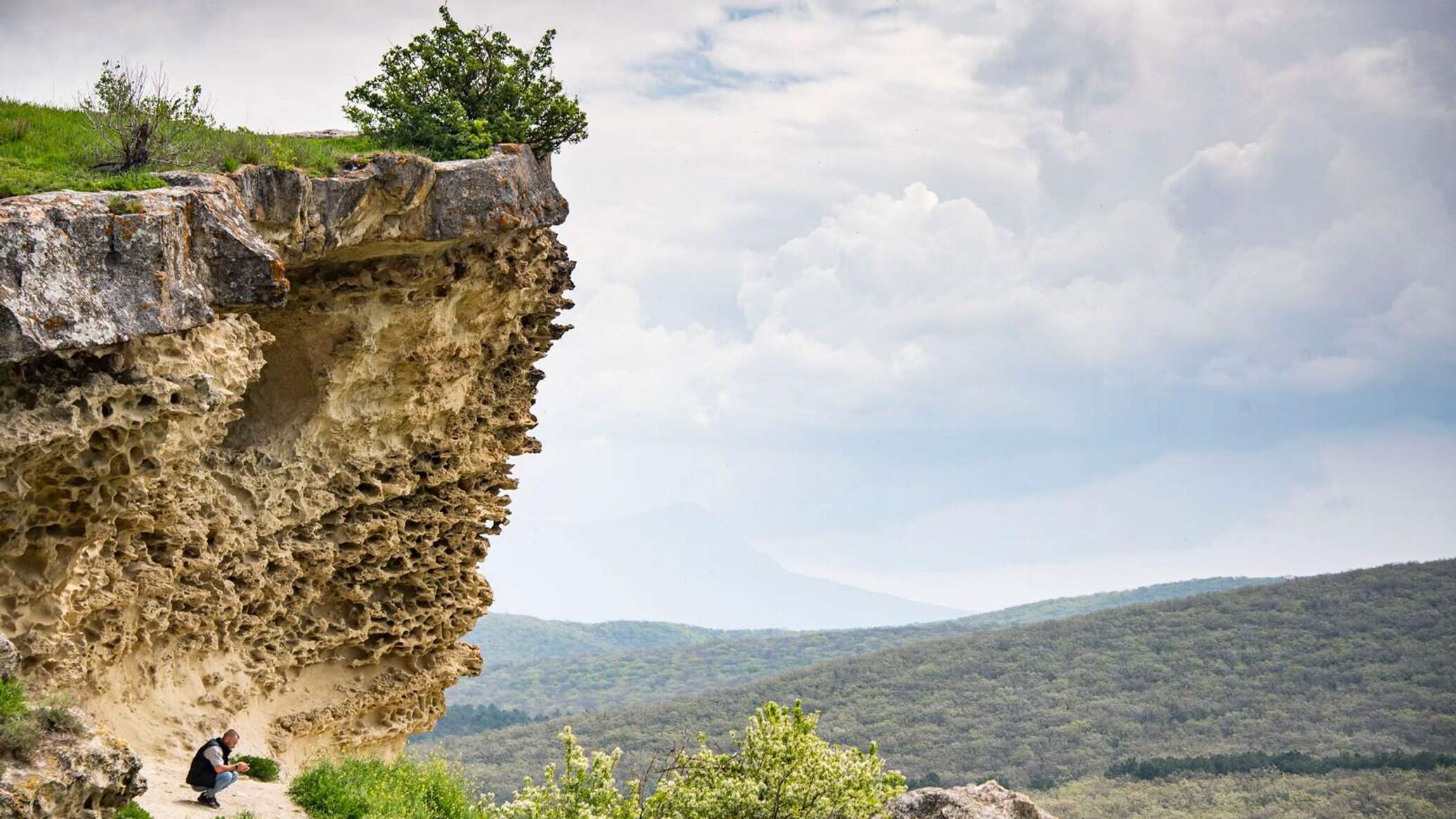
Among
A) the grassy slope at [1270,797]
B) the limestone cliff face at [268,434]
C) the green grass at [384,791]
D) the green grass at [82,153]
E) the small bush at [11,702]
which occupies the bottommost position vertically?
the grassy slope at [1270,797]

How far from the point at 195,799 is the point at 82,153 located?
7.90 meters

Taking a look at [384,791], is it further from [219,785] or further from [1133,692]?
[1133,692]

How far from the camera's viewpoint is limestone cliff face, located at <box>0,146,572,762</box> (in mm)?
13047

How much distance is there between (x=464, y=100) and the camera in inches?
838

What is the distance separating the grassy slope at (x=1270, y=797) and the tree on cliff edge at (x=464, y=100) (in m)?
43.6

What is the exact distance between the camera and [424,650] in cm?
2292

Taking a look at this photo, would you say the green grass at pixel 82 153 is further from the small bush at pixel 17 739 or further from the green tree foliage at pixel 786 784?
the green tree foliage at pixel 786 784

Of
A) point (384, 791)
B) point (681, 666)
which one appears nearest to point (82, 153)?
point (384, 791)

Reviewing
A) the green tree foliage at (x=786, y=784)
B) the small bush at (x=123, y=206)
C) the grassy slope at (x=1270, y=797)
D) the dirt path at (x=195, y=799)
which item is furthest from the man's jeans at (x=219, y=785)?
the grassy slope at (x=1270, y=797)

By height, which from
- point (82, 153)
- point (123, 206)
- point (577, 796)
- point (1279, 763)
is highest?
point (82, 153)

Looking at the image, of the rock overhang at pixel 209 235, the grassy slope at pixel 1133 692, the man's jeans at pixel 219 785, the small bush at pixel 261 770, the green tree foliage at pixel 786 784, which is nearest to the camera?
the rock overhang at pixel 209 235

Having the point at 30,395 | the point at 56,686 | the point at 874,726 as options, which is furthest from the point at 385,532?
the point at 874,726

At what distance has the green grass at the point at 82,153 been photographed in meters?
14.0

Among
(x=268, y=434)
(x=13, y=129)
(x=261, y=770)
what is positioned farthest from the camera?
(x=268, y=434)
